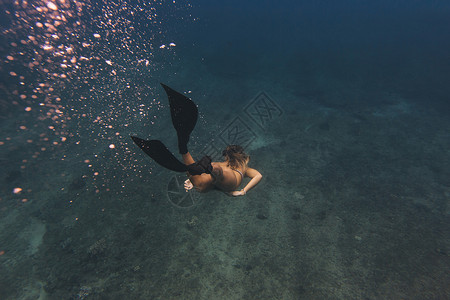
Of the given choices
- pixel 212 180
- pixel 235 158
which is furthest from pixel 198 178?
pixel 235 158

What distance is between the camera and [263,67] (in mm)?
23062

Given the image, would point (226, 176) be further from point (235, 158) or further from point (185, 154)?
point (185, 154)

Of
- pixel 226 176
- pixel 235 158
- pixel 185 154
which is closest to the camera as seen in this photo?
pixel 185 154

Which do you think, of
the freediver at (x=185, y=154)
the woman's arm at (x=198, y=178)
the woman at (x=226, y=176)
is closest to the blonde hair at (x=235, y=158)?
the woman at (x=226, y=176)

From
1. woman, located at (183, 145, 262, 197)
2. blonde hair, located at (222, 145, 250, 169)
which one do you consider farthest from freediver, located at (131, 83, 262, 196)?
blonde hair, located at (222, 145, 250, 169)

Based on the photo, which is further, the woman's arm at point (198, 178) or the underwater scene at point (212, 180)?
the underwater scene at point (212, 180)

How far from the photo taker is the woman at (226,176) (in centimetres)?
298

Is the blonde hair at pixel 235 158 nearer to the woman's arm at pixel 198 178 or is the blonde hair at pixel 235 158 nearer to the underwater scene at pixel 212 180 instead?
the underwater scene at pixel 212 180

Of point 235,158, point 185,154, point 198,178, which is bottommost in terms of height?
point 235,158

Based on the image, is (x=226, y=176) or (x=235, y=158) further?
(x=235, y=158)

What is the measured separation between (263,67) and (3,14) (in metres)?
27.4

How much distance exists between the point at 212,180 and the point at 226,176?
32cm

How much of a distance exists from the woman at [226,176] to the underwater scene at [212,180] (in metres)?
0.03

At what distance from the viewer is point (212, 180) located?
306 cm
